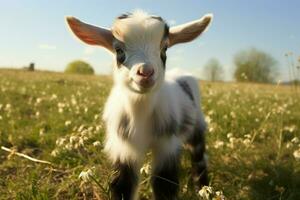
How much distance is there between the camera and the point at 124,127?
435 cm

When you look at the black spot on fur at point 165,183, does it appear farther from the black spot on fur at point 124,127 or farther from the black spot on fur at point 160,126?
the black spot on fur at point 124,127

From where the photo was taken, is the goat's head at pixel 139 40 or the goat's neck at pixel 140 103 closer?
the goat's head at pixel 139 40

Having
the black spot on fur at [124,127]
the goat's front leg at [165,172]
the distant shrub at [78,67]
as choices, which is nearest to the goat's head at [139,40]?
the black spot on fur at [124,127]

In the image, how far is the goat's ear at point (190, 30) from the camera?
457 centimetres

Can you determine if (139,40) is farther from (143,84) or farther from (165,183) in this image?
(165,183)

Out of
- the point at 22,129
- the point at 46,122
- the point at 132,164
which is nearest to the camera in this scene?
the point at 132,164

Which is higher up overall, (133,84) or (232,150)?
(133,84)

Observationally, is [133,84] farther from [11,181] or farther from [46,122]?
[46,122]

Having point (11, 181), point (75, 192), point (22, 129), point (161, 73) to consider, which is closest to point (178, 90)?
point (161, 73)

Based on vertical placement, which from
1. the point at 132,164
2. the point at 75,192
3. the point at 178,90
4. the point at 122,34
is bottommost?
the point at 75,192

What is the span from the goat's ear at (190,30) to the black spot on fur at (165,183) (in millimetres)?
1223

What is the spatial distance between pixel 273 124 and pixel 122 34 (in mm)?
4864

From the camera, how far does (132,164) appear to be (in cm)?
437

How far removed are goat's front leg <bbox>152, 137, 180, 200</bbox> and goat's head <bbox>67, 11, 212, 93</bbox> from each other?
72cm
